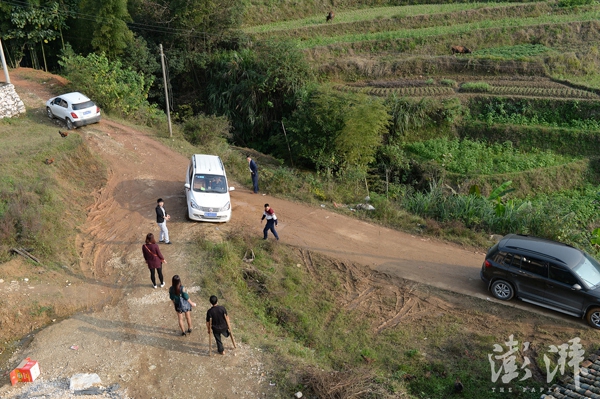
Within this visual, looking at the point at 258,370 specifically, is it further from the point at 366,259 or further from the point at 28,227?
the point at 28,227

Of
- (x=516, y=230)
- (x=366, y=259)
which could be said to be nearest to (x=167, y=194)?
(x=366, y=259)

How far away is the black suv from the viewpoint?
12898mm

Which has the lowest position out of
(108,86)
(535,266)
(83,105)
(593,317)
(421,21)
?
(593,317)

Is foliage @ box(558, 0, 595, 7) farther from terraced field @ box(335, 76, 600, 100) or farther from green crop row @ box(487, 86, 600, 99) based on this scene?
green crop row @ box(487, 86, 600, 99)

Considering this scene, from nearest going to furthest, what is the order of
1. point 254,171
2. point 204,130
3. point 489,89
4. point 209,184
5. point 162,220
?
1. point 162,220
2. point 209,184
3. point 254,171
4. point 204,130
5. point 489,89

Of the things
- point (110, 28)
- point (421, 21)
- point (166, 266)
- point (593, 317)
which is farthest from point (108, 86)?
point (421, 21)

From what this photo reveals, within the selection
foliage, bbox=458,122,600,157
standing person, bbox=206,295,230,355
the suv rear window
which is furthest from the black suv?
the suv rear window

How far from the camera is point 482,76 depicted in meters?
33.4

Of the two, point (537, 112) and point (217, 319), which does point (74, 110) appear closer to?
point (217, 319)

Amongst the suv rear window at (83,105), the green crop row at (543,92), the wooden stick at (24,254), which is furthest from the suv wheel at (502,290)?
the green crop row at (543,92)

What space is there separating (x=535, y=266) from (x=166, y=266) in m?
9.70

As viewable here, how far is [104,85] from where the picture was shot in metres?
25.4

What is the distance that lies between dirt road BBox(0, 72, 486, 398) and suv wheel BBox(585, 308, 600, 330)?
2.58m

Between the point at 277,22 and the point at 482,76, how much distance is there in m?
16.8
